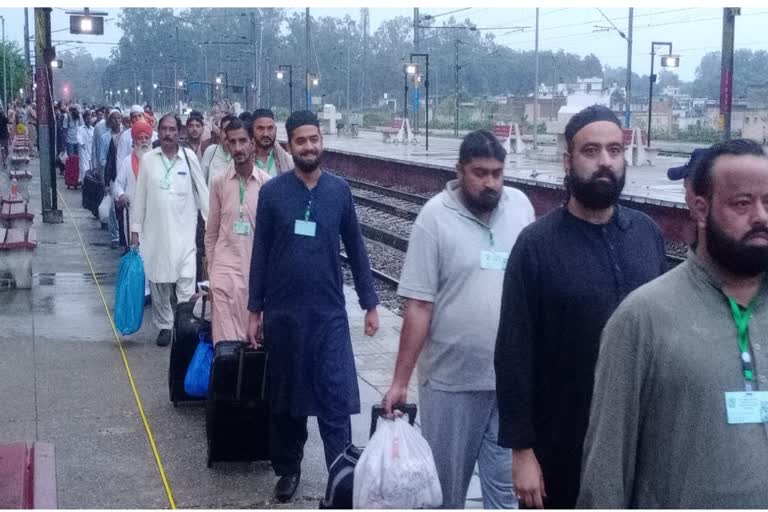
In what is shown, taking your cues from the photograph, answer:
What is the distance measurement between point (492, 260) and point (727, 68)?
20.1 metres

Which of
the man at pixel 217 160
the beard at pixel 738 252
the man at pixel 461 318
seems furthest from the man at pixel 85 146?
the beard at pixel 738 252

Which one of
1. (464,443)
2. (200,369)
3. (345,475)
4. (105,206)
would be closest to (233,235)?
(200,369)

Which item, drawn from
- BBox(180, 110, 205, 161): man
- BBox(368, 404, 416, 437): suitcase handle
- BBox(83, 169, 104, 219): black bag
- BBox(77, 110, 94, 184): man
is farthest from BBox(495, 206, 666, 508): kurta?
BBox(77, 110, 94, 184): man

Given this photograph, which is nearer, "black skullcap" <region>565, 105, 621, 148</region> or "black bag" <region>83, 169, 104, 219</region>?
"black skullcap" <region>565, 105, 621, 148</region>

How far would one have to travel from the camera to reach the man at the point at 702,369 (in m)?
2.78

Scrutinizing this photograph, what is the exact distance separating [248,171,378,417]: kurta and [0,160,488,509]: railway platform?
20.9 inches

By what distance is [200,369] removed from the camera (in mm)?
6957

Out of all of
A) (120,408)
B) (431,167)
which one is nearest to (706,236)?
(120,408)

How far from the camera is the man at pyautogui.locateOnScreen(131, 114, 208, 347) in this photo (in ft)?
30.0

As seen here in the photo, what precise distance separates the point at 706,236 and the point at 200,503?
3490 mm

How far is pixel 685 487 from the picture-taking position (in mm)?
2859

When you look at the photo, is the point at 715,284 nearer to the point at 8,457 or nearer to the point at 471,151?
the point at 471,151

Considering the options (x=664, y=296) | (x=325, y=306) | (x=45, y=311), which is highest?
(x=664, y=296)

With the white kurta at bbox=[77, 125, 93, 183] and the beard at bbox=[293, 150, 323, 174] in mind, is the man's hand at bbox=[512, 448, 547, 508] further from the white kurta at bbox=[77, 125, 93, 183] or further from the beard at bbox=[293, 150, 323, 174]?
the white kurta at bbox=[77, 125, 93, 183]
